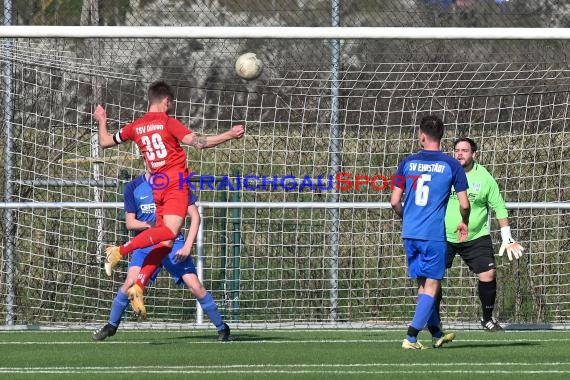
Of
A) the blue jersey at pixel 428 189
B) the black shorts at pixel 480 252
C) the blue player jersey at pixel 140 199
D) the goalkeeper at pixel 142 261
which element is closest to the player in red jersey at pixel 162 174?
the goalkeeper at pixel 142 261

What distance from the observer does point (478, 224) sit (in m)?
11.8

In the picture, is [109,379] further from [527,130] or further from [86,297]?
[527,130]

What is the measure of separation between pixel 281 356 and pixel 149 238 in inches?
54.8

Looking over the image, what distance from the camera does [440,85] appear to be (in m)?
13.4

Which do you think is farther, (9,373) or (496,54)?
(496,54)

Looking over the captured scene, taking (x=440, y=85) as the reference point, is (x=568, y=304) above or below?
below

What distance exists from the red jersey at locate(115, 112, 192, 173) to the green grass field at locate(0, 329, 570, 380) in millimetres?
1433

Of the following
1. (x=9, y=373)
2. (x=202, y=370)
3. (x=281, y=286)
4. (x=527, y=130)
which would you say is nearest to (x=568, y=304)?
(x=527, y=130)

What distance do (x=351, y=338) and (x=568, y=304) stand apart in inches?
134

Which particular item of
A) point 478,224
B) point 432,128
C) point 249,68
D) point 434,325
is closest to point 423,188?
point 432,128

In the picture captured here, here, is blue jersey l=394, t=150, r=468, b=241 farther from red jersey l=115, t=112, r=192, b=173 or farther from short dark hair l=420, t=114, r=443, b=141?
red jersey l=115, t=112, r=192, b=173

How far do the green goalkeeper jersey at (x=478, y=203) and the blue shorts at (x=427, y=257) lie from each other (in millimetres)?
2143

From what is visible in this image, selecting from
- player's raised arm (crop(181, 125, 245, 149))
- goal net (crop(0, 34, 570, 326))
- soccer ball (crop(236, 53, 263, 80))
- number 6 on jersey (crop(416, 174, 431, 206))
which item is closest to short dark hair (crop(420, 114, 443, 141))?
number 6 on jersey (crop(416, 174, 431, 206))

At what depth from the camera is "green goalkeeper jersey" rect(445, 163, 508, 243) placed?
11664mm
